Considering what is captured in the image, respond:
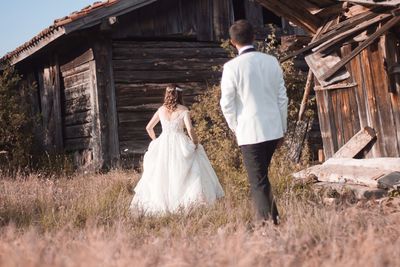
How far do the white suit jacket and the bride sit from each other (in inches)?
80.2

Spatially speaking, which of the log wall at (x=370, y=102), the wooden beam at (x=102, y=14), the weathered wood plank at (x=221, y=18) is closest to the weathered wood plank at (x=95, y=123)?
the wooden beam at (x=102, y=14)

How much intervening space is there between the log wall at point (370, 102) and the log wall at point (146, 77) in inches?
171

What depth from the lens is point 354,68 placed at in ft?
25.1

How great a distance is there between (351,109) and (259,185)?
3.79 meters

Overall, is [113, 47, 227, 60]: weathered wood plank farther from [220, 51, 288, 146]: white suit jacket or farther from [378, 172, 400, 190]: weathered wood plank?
[220, 51, 288, 146]: white suit jacket

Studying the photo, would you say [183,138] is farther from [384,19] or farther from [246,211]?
[384,19]

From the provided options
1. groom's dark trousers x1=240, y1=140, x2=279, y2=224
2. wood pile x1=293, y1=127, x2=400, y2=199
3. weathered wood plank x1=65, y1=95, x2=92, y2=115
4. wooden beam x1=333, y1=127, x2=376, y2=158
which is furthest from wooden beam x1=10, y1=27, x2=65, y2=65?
groom's dark trousers x1=240, y1=140, x2=279, y2=224

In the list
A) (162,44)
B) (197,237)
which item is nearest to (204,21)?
(162,44)

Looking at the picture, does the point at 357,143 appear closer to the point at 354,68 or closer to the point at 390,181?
the point at 354,68

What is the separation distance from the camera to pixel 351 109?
7.80m

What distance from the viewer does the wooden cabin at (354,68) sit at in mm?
7066

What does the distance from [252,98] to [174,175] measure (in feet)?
8.02

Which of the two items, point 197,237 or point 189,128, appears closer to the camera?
point 197,237

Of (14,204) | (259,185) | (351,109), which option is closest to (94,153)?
(14,204)
